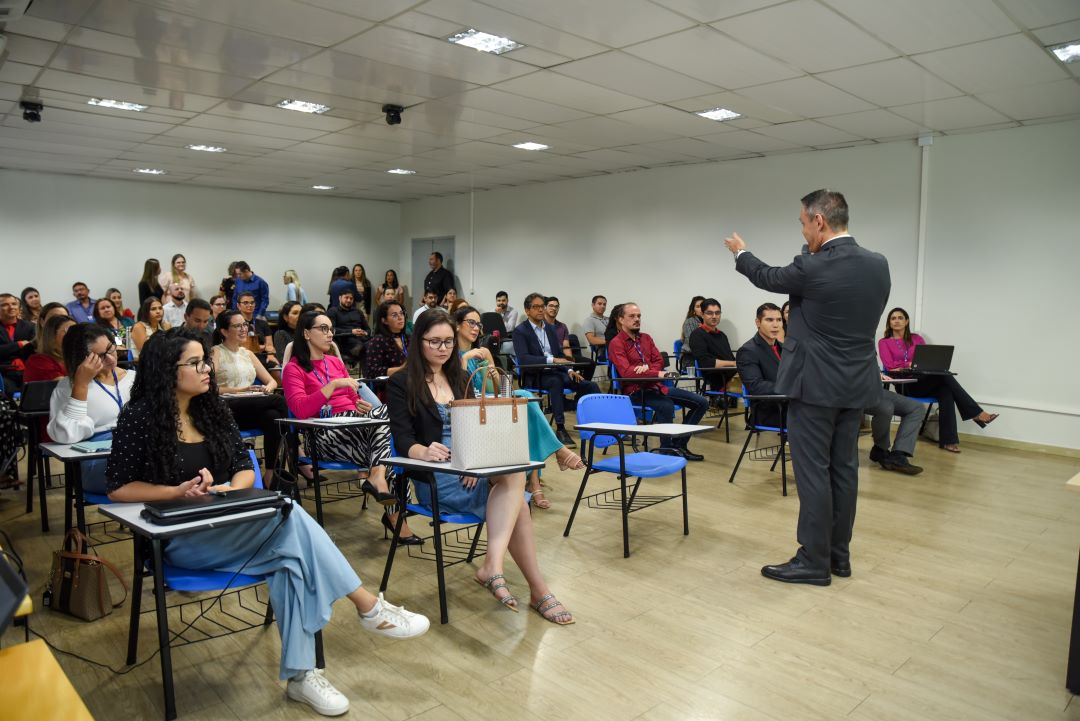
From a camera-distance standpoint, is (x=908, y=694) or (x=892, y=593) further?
(x=892, y=593)

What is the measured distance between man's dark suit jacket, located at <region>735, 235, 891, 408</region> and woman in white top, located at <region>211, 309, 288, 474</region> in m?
3.07

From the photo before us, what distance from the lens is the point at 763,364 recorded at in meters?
5.86

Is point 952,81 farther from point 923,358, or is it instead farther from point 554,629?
point 554,629

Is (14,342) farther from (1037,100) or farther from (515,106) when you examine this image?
(1037,100)

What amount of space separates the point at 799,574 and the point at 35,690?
10.4ft

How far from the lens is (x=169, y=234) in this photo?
1256 centimetres

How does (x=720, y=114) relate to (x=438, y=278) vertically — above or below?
above

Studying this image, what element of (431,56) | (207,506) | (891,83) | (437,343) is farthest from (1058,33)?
(207,506)

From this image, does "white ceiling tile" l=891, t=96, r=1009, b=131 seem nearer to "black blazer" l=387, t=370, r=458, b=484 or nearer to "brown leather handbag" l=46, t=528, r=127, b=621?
"black blazer" l=387, t=370, r=458, b=484

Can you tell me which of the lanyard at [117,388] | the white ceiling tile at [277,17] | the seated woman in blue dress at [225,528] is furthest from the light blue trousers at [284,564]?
the white ceiling tile at [277,17]

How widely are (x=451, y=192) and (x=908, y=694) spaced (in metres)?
11.9

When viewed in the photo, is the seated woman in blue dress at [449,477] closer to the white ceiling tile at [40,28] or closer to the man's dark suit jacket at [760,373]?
the man's dark suit jacket at [760,373]

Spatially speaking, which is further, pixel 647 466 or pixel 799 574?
pixel 647 466

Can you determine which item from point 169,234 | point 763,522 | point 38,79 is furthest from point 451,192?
point 763,522
